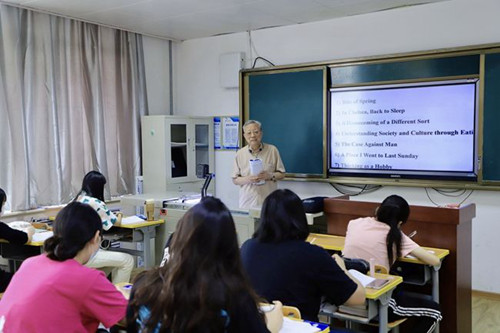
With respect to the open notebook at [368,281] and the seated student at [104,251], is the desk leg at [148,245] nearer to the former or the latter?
the seated student at [104,251]

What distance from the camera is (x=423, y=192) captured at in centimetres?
505

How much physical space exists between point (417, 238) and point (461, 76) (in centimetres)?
182

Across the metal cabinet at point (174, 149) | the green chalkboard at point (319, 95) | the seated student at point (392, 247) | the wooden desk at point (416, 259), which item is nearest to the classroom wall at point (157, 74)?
the metal cabinet at point (174, 149)

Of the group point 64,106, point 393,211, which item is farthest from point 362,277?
point 64,106

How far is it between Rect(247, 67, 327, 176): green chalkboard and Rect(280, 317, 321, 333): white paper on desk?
3542 millimetres

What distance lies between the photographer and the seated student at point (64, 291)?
1.88 meters

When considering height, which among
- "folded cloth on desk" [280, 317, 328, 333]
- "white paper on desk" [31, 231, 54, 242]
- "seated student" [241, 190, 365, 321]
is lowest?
"white paper on desk" [31, 231, 54, 242]

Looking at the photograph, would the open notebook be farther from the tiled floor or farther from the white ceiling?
the white ceiling

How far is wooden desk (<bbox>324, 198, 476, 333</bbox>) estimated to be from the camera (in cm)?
345

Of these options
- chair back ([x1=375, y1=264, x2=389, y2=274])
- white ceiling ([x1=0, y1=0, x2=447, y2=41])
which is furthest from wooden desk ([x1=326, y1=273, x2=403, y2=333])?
white ceiling ([x1=0, y1=0, x2=447, y2=41])

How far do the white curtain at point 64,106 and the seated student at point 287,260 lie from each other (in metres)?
3.52

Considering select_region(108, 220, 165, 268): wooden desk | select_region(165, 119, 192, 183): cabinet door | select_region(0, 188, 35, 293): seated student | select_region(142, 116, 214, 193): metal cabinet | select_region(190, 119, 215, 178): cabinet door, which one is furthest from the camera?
select_region(190, 119, 215, 178): cabinet door

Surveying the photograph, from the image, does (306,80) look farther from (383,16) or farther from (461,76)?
(461,76)

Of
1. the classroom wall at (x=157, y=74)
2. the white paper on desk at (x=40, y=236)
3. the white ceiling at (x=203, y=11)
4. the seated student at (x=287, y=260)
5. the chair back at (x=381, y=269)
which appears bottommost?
the white paper on desk at (x=40, y=236)
